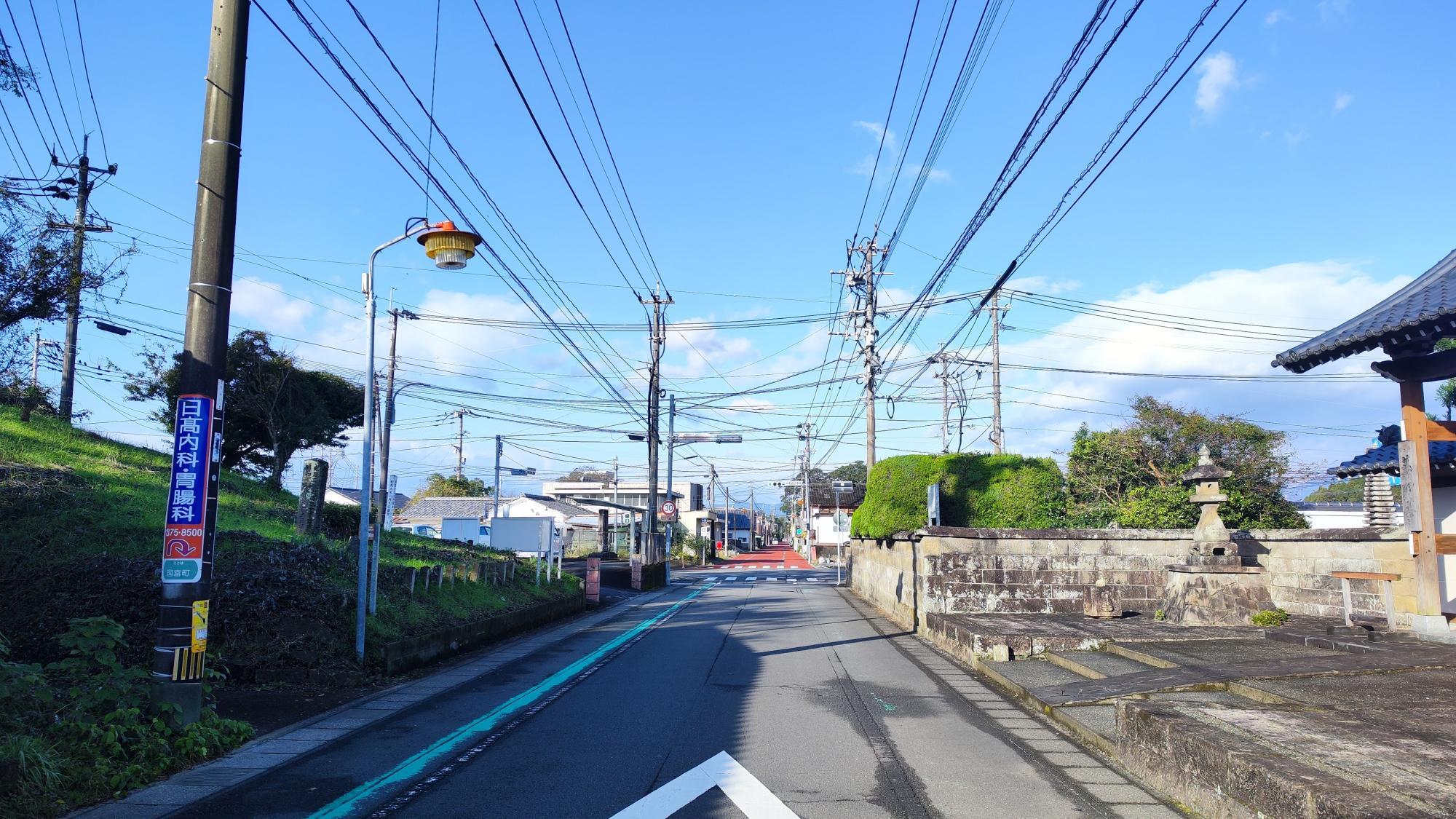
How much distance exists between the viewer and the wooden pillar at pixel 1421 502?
1052cm

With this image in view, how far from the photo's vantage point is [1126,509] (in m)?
19.1

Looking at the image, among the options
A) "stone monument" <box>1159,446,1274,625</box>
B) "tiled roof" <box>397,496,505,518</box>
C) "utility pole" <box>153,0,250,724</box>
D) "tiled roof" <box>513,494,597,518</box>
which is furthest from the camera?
"tiled roof" <box>513,494,597,518</box>

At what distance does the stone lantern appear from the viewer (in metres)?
13.8

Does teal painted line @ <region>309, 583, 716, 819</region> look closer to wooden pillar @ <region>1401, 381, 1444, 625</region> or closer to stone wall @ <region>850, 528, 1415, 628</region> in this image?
stone wall @ <region>850, 528, 1415, 628</region>

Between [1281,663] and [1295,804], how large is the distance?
543cm

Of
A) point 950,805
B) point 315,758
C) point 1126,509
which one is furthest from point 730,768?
point 1126,509

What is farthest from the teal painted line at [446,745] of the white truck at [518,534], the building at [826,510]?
the building at [826,510]

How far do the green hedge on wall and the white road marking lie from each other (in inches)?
471

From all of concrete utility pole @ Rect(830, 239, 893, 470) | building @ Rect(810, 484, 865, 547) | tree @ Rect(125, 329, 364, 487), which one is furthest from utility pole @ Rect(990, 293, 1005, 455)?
building @ Rect(810, 484, 865, 547)

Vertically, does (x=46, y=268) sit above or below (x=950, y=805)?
above

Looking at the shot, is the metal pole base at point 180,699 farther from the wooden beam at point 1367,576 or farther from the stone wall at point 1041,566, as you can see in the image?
the wooden beam at point 1367,576

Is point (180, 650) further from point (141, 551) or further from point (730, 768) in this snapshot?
point (141, 551)

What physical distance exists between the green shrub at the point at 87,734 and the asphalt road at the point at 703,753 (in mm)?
835

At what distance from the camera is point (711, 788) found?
6.11 m
